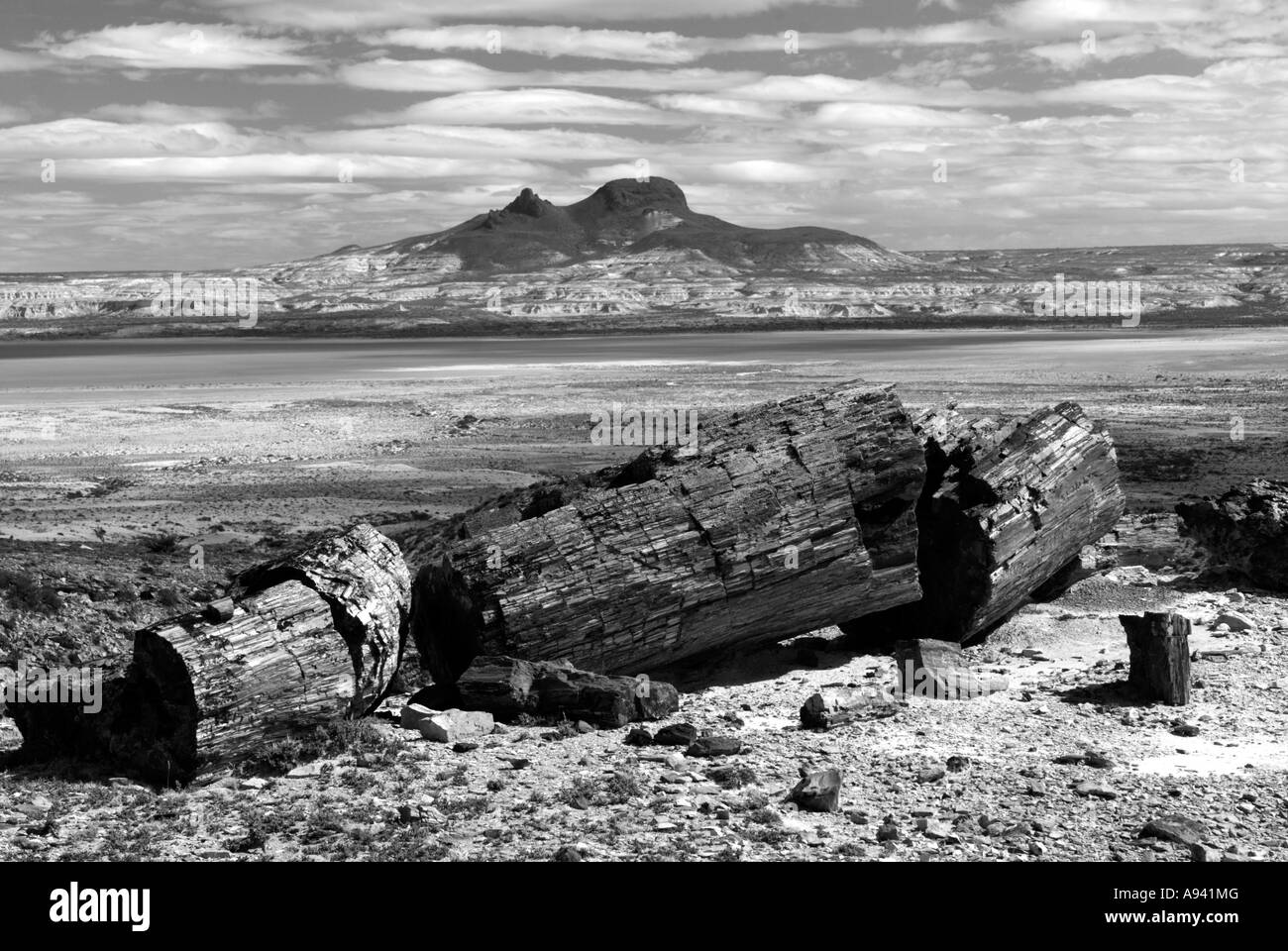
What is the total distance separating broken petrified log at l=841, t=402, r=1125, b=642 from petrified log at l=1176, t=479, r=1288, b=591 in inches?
82.4

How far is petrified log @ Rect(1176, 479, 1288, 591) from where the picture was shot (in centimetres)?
1520

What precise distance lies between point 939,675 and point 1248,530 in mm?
5615

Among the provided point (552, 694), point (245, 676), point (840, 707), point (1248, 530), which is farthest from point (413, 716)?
point (1248, 530)

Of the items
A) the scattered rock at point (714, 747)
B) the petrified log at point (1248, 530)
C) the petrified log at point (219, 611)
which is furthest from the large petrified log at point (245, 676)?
the petrified log at point (1248, 530)

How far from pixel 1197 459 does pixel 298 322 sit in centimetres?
11823

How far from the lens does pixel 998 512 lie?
12.9 metres

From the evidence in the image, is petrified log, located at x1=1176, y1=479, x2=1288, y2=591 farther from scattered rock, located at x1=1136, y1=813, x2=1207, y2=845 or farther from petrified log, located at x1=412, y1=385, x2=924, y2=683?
scattered rock, located at x1=1136, y1=813, x2=1207, y2=845

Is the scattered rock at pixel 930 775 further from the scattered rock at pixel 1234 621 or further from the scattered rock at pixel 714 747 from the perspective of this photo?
the scattered rock at pixel 1234 621

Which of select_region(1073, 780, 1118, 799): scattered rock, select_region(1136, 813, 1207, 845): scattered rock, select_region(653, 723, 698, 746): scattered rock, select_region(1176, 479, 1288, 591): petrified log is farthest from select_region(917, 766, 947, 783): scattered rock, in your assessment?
select_region(1176, 479, 1288, 591): petrified log

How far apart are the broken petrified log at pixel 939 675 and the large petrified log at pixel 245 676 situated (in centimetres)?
433

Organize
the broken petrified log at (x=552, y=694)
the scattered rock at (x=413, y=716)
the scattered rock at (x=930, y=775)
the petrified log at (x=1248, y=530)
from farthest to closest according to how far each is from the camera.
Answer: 1. the petrified log at (x=1248, y=530)
2. the broken petrified log at (x=552, y=694)
3. the scattered rock at (x=413, y=716)
4. the scattered rock at (x=930, y=775)

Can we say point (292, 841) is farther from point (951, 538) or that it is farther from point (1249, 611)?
point (1249, 611)

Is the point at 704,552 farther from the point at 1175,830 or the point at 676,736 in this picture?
the point at 1175,830

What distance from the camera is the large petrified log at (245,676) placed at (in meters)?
9.58
